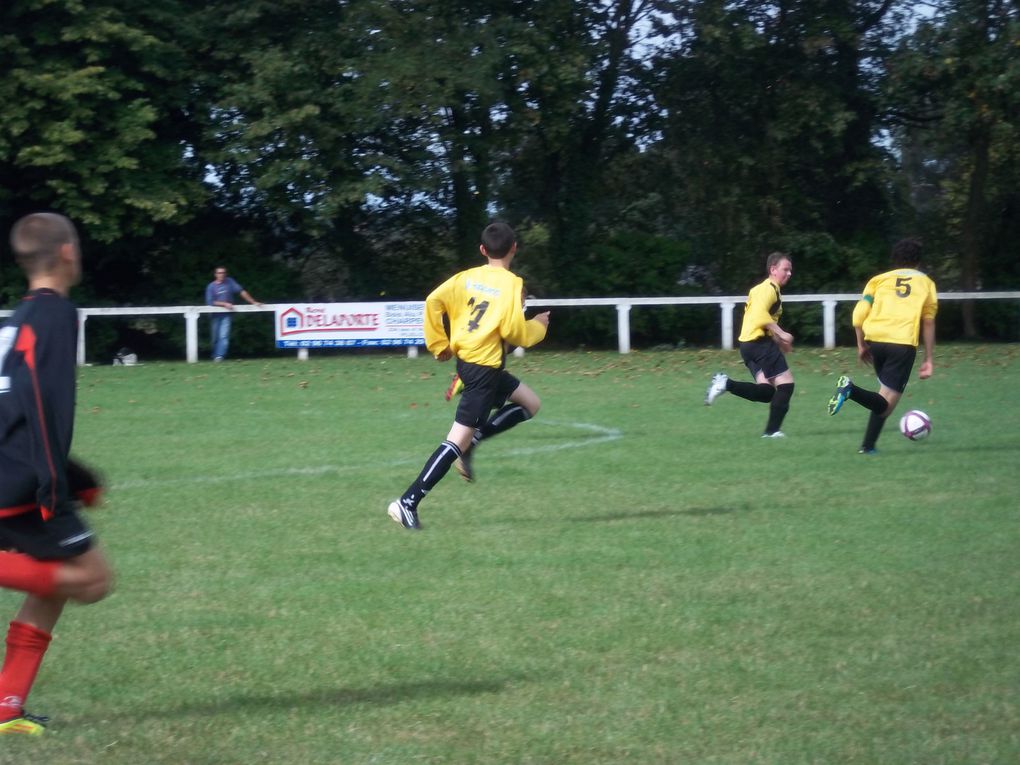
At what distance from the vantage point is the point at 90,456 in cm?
1129

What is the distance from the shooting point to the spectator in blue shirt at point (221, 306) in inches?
974

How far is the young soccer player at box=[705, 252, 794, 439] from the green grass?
16.2 inches

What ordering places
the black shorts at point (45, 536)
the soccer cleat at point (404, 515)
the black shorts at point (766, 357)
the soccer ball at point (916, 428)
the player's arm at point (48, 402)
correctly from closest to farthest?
the player's arm at point (48, 402), the black shorts at point (45, 536), the soccer cleat at point (404, 515), the soccer ball at point (916, 428), the black shorts at point (766, 357)

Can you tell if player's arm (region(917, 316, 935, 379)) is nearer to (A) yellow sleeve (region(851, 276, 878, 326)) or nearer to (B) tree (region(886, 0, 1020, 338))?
(A) yellow sleeve (region(851, 276, 878, 326))

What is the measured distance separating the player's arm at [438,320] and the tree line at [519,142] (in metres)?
19.1

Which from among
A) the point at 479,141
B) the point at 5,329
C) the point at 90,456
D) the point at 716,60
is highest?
the point at 716,60

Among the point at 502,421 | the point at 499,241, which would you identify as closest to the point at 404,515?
the point at 502,421

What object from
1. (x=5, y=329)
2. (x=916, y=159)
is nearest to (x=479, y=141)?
(x=916, y=159)

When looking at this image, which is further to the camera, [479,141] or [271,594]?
[479,141]

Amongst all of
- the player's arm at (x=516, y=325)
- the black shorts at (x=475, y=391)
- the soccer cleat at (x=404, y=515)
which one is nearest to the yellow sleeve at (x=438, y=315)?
the black shorts at (x=475, y=391)

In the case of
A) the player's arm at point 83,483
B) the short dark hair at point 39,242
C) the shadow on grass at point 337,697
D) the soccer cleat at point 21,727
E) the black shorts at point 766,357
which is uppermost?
the short dark hair at point 39,242

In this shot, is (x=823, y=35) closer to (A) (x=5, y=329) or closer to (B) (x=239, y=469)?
(B) (x=239, y=469)

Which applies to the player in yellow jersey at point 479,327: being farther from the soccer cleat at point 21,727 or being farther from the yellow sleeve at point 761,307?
the yellow sleeve at point 761,307

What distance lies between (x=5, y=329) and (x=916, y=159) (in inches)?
1446
